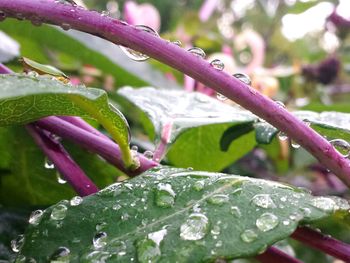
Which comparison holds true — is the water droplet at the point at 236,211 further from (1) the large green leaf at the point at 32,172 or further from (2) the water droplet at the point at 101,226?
(1) the large green leaf at the point at 32,172

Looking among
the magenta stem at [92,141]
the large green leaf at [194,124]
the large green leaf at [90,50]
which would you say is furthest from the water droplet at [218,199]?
the large green leaf at [90,50]

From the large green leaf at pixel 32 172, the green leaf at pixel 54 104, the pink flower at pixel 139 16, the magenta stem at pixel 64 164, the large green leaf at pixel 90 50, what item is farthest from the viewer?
the pink flower at pixel 139 16

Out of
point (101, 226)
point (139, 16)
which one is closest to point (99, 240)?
point (101, 226)

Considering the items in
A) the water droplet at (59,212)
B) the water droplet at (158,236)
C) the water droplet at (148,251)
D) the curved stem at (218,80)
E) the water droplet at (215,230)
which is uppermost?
the curved stem at (218,80)

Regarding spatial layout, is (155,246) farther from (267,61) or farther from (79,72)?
(267,61)

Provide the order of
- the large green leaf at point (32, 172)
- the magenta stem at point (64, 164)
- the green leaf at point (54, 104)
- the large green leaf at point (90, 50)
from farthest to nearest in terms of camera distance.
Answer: the large green leaf at point (90, 50) < the large green leaf at point (32, 172) < the magenta stem at point (64, 164) < the green leaf at point (54, 104)

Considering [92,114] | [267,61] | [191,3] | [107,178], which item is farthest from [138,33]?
[191,3]

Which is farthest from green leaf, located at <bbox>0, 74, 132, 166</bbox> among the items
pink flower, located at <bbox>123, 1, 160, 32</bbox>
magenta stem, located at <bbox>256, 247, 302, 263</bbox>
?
pink flower, located at <bbox>123, 1, 160, 32</bbox>

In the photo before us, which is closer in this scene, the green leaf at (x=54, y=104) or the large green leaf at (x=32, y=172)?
the green leaf at (x=54, y=104)
